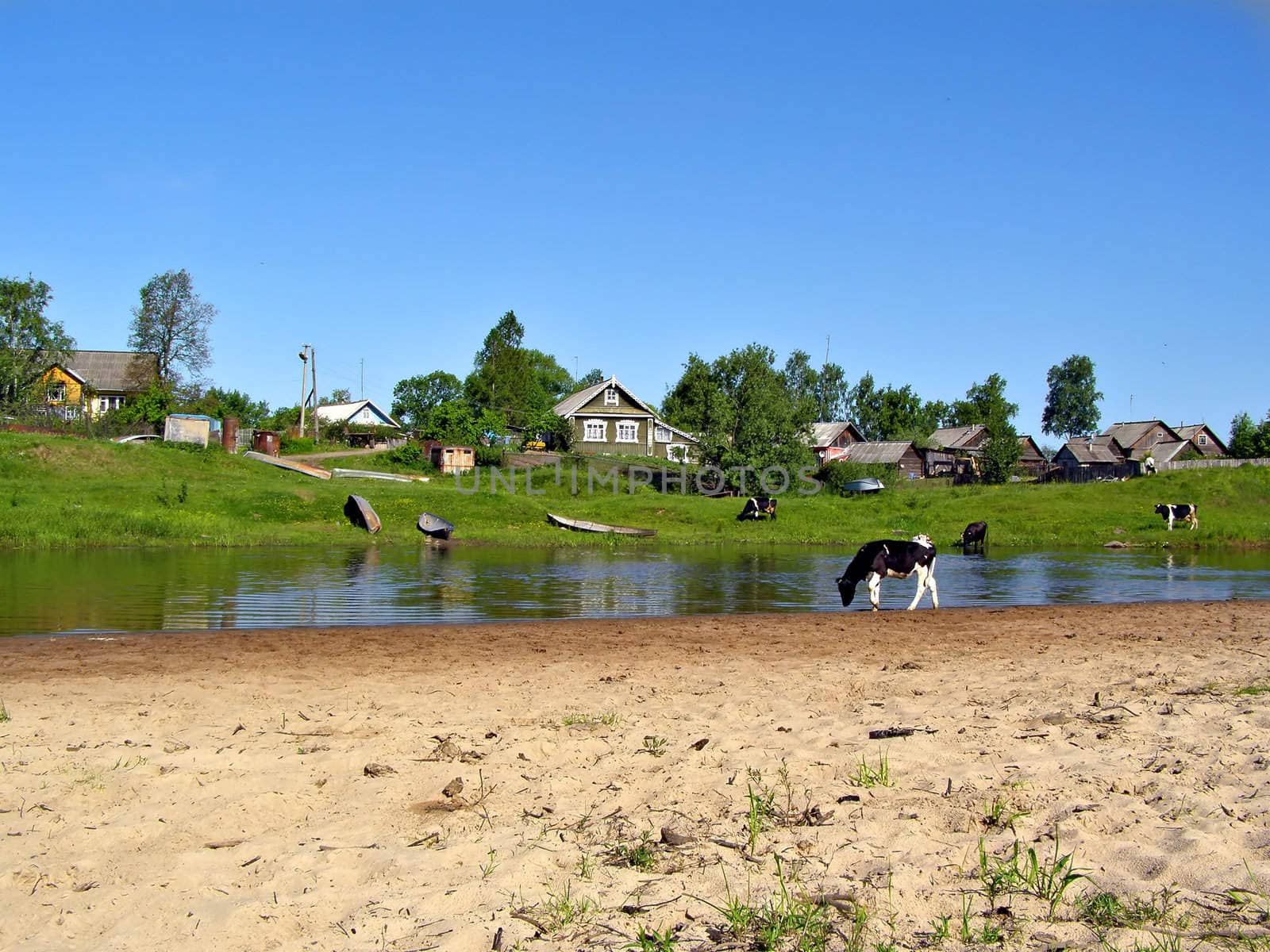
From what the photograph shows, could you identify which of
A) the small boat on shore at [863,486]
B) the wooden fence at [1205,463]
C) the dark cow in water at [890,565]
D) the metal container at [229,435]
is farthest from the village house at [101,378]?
the wooden fence at [1205,463]

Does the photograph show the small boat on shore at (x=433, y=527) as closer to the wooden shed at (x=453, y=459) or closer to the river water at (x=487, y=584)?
the river water at (x=487, y=584)

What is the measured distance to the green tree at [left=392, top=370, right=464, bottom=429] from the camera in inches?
4432

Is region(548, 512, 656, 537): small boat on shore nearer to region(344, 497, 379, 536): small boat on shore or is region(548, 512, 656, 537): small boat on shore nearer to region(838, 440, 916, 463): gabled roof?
Answer: region(344, 497, 379, 536): small boat on shore

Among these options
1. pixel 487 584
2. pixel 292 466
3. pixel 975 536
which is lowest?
pixel 487 584

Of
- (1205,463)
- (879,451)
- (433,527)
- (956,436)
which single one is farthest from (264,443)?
(956,436)

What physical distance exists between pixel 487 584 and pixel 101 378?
290 feet

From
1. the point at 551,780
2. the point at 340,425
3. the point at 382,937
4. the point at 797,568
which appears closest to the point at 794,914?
the point at 382,937

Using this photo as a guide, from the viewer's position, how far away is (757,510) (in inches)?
1805

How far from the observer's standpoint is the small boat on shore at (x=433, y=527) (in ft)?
122

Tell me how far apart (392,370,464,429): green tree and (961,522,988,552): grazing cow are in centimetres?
7830

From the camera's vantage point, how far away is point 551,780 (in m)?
7.04

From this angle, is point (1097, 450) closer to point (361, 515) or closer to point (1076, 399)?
point (1076, 399)

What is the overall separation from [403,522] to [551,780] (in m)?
33.4

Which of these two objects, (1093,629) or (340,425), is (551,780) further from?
(340,425)
